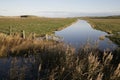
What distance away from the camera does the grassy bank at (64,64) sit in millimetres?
7781

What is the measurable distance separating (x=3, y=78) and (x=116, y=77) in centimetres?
438

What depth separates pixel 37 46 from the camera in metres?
15.6

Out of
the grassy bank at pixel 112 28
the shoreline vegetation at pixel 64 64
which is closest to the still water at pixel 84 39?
the grassy bank at pixel 112 28

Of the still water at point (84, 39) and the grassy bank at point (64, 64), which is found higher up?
the grassy bank at point (64, 64)

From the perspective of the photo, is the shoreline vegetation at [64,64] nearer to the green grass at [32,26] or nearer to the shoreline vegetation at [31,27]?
the shoreline vegetation at [31,27]

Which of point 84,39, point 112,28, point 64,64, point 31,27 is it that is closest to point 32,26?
point 31,27

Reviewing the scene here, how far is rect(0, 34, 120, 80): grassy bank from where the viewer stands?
778 centimetres

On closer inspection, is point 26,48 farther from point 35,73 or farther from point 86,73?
point 86,73

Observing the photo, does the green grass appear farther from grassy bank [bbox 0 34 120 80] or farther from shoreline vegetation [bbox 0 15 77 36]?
grassy bank [bbox 0 34 120 80]

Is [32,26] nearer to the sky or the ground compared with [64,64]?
nearer to the ground

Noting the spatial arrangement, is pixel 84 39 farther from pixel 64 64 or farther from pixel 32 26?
pixel 32 26

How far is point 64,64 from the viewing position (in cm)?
907

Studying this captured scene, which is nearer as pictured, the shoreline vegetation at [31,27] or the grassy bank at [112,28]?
the grassy bank at [112,28]

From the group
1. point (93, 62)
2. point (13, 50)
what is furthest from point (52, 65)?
point (13, 50)
